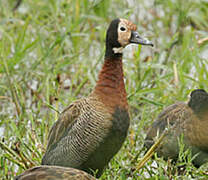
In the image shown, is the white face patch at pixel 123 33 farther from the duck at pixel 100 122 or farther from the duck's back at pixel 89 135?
the duck's back at pixel 89 135

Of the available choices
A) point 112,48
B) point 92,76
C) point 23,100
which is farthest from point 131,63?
point 112,48

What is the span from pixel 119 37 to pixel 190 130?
2.78ft

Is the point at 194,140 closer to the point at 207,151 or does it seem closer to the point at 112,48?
the point at 207,151

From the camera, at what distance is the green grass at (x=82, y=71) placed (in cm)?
434

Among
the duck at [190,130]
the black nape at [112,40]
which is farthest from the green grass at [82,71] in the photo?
the black nape at [112,40]

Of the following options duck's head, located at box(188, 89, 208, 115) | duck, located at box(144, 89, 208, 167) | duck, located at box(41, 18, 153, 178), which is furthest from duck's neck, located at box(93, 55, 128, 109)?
duck's head, located at box(188, 89, 208, 115)

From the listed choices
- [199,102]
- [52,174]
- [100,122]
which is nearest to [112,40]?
[100,122]

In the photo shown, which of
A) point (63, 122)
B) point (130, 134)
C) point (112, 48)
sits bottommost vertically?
point (130, 134)

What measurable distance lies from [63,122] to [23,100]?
46.7 inches

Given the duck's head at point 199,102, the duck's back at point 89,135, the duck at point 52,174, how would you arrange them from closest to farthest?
the duck at point 52,174
the duck's back at point 89,135
the duck's head at point 199,102

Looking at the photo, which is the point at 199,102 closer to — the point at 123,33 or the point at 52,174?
the point at 123,33

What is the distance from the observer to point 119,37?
4066mm

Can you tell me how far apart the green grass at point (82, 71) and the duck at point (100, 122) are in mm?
194

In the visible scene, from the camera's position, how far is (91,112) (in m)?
3.96
